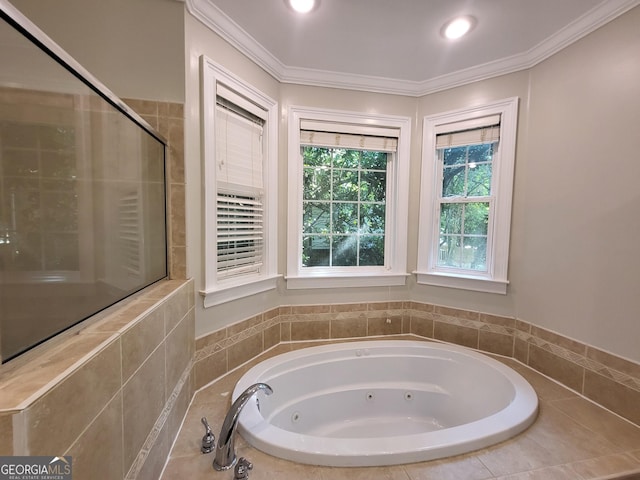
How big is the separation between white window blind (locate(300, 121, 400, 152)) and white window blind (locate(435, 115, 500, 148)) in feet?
1.16

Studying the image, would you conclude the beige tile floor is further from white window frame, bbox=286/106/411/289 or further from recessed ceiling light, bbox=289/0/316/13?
recessed ceiling light, bbox=289/0/316/13

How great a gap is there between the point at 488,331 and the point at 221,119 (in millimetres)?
2362

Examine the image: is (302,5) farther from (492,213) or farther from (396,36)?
(492,213)

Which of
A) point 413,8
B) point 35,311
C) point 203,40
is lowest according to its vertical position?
point 35,311

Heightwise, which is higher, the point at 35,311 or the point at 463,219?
the point at 463,219

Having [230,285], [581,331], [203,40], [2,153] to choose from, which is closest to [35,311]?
[2,153]

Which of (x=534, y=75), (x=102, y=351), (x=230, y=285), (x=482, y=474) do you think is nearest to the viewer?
(x=102, y=351)

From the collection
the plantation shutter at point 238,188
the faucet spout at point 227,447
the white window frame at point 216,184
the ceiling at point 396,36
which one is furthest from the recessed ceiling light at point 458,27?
the faucet spout at point 227,447

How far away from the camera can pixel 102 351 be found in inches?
27.0

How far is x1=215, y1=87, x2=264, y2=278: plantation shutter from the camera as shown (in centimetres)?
167

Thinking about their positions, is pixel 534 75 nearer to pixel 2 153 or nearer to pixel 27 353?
pixel 2 153

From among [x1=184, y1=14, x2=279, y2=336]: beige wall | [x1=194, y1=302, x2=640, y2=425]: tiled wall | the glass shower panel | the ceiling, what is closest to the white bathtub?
[x1=194, y1=302, x2=640, y2=425]: tiled wall

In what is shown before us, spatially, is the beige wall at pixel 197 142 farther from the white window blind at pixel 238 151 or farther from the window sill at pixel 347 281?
the window sill at pixel 347 281

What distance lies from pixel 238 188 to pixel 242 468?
4.65 feet
